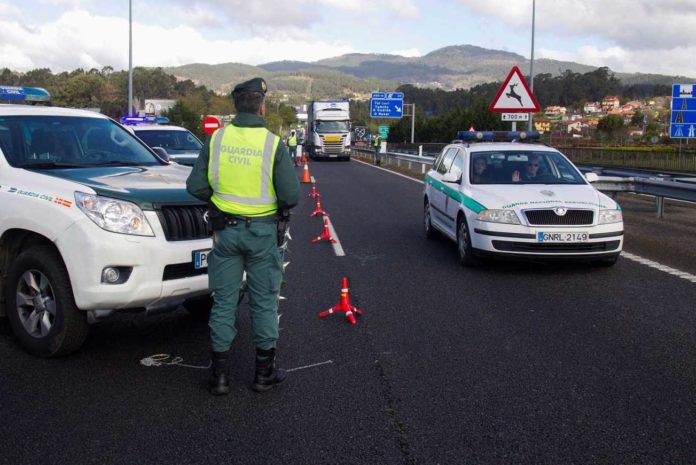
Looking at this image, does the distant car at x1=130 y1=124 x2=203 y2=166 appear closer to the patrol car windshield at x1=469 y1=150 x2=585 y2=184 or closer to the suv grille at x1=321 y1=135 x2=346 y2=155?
the patrol car windshield at x1=469 y1=150 x2=585 y2=184

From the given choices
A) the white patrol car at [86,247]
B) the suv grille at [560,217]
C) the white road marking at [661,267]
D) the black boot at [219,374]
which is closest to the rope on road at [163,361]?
the white patrol car at [86,247]

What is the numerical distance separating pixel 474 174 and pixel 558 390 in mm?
5481

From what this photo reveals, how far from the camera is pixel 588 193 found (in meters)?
9.11

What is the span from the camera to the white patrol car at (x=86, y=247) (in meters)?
5.04

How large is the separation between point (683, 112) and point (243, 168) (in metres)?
22.0

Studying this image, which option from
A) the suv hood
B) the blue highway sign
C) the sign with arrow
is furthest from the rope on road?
the sign with arrow

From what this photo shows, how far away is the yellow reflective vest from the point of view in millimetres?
4605

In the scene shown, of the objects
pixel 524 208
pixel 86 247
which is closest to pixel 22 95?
pixel 86 247

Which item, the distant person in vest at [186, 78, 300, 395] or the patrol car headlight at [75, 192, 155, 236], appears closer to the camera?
the distant person in vest at [186, 78, 300, 395]

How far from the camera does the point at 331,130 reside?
154 ft

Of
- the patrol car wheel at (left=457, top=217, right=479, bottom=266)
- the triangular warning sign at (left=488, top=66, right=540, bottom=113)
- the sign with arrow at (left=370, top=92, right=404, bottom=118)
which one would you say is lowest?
the patrol car wheel at (left=457, top=217, right=479, bottom=266)

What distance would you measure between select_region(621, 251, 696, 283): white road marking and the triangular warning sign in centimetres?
657

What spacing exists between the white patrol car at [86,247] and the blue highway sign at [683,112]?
20.9 m

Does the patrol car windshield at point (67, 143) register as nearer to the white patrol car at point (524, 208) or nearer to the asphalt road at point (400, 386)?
the asphalt road at point (400, 386)
